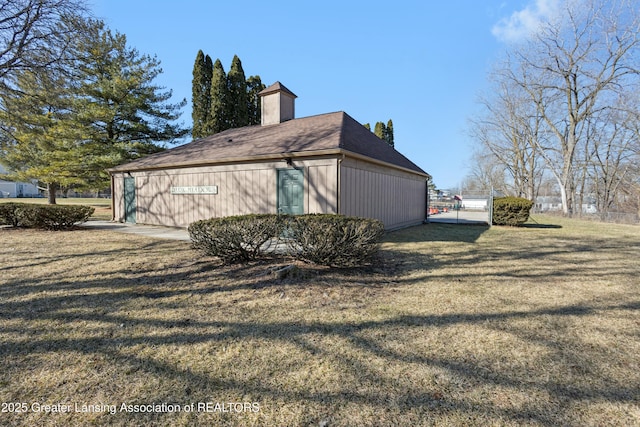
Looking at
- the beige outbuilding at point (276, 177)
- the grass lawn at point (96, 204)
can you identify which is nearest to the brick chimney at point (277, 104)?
the beige outbuilding at point (276, 177)

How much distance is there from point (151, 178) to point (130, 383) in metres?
12.1

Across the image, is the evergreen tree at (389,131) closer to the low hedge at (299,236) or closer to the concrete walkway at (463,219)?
Result: the concrete walkway at (463,219)

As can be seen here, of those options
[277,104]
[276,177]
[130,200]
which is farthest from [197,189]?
[277,104]

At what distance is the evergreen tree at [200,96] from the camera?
72.8ft

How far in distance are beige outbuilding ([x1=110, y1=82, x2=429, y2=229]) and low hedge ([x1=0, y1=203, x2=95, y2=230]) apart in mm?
2875

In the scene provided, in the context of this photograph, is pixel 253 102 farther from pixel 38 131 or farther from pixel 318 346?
pixel 318 346

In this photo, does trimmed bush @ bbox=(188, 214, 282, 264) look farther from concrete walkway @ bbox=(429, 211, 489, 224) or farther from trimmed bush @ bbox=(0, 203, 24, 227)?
concrete walkway @ bbox=(429, 211, 489, 224)

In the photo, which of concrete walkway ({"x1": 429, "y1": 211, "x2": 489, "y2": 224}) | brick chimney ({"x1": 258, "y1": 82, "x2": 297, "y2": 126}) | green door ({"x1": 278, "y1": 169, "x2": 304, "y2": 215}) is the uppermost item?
brick chimney ({"x1": 258, "y1": 82, "x2": 297, "y2": 126})

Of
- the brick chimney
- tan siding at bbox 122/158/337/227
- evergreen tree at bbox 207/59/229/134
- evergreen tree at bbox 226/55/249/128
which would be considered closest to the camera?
tan siding at bbox 122/158/337/227

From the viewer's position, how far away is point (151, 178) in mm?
12602

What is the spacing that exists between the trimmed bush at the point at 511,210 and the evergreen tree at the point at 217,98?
1860 cm

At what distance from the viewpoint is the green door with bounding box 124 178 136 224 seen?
1336cm

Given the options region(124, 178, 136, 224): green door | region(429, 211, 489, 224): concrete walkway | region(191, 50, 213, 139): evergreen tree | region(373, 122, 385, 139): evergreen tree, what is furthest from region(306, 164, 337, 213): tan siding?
region(373, 122, 385, 139): evergreen tree

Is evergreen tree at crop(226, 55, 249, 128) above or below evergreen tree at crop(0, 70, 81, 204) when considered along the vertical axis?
above
